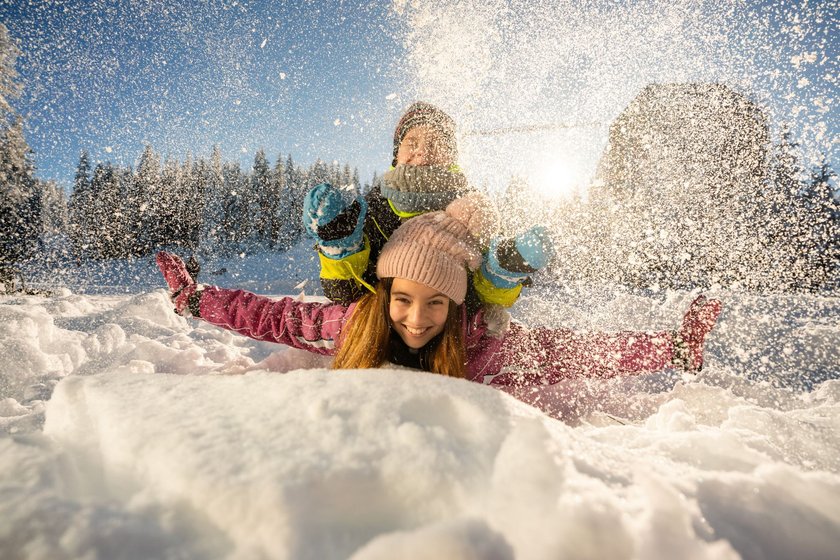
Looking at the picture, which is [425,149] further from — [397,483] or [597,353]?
[397,483]

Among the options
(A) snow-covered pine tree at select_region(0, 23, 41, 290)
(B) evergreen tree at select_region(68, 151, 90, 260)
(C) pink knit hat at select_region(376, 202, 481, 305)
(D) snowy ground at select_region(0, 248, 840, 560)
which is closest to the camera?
(D) snowy ground at select_region(0, 248, 840, 560)

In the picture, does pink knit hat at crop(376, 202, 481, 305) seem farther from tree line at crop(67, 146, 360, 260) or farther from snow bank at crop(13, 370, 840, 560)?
tree line at crop(67, 146, 360, 260)

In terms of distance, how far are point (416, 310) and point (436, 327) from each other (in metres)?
0.20

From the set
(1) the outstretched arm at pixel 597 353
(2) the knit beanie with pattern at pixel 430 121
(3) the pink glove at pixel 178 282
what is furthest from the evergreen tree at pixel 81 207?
(1) the outstretched arm at pixel 597 353

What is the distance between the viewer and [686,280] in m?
11.5

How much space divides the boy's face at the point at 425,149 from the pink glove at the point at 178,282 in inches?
82.9

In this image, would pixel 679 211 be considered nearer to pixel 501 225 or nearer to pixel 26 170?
pixel 501 225

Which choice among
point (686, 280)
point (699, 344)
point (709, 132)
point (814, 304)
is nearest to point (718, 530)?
point (699, 344)

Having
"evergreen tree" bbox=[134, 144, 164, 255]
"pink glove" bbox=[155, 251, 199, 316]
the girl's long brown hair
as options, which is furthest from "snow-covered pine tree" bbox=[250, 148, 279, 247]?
the girl's long brown hair

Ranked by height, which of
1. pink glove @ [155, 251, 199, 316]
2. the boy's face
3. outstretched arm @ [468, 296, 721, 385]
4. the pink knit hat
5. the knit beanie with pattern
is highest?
the knit beanie with pattern

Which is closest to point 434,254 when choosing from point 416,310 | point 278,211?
point 416,310

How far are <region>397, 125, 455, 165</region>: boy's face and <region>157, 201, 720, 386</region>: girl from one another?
2.73 feet

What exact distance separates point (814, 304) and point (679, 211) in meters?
8.11

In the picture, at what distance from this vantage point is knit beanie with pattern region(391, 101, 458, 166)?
324 centimetres
